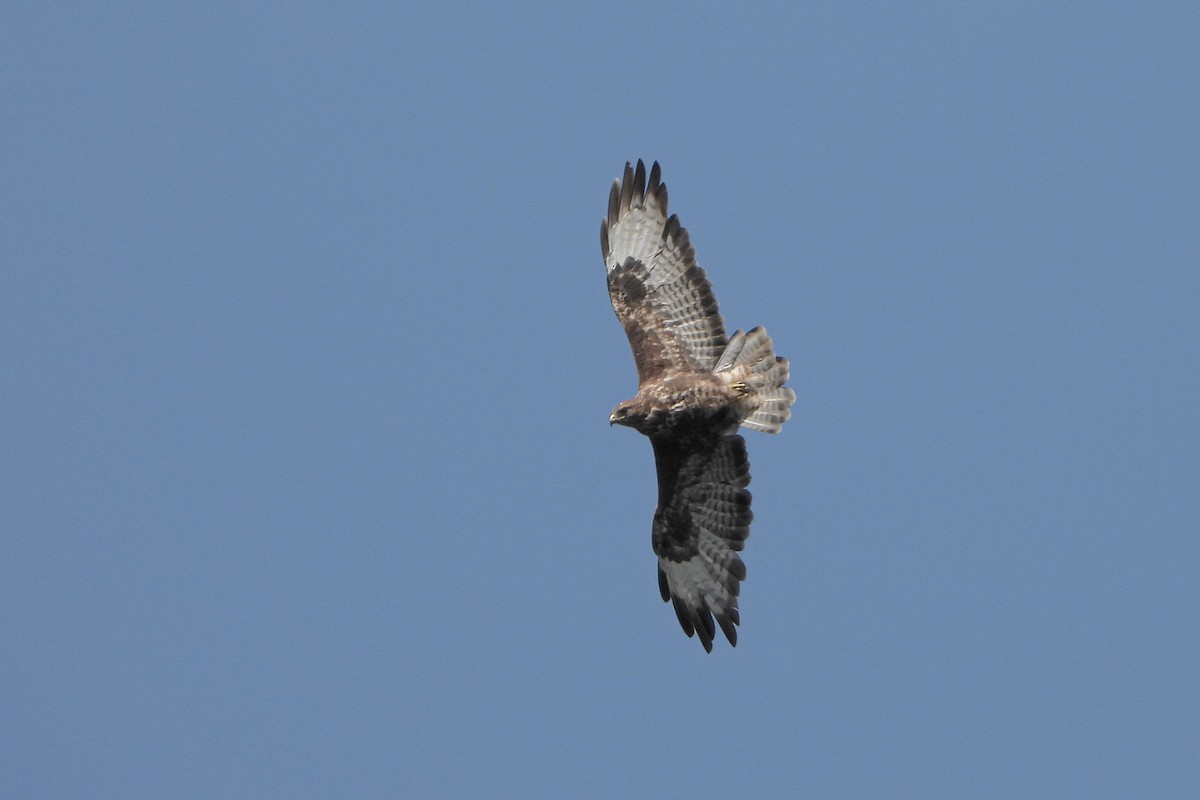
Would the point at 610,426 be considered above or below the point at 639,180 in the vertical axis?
below

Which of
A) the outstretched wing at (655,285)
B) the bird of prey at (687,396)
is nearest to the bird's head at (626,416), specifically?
the bird of prey at (687,396)

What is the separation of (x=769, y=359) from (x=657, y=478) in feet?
4.25

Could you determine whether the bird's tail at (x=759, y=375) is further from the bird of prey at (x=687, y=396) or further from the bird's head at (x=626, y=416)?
the bird's head at (x=626, y=416)

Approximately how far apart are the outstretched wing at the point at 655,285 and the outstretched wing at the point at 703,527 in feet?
2.24

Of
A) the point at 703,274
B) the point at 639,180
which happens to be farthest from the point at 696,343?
the point at 639,180

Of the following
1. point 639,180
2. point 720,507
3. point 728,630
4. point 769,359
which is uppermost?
point 639,180

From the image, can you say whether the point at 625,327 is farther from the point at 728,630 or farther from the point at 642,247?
the point at 728,630

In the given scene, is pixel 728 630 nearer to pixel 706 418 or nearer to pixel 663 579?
pixel 663 579

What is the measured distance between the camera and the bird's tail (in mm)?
12297

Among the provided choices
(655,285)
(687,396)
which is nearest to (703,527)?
(687,396)

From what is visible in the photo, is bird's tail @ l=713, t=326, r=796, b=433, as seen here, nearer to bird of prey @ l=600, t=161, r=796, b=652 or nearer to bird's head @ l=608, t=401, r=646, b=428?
bird of prey @ l=600, t=161, r=796, b=652

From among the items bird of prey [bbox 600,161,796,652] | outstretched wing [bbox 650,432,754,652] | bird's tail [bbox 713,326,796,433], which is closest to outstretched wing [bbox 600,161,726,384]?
bird of prey [bbox 600,161,796,652]

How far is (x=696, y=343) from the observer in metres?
12.7

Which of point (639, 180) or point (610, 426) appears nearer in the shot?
point (610, 426)
